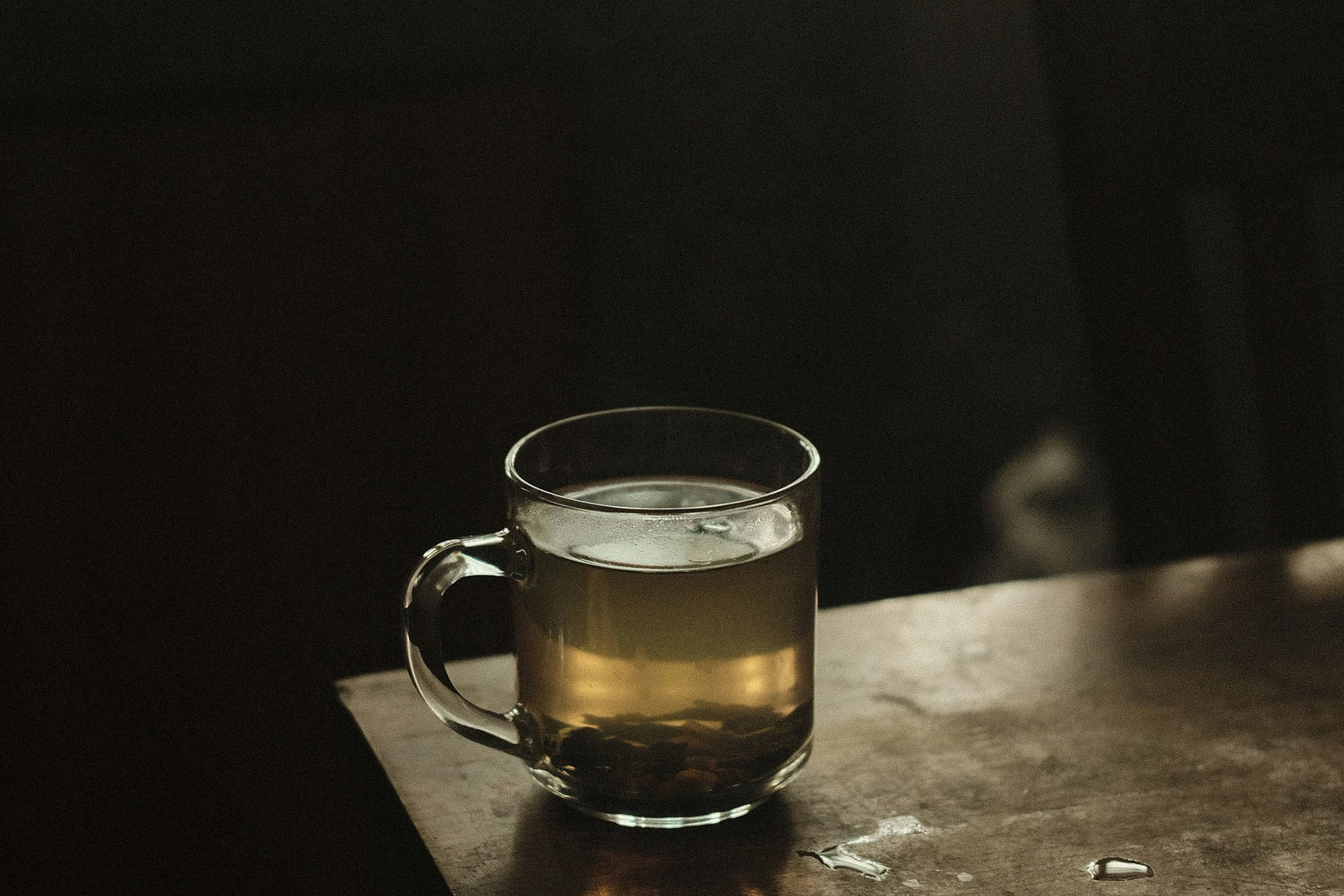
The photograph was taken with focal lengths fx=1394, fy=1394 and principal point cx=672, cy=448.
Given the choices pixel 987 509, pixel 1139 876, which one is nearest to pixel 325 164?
pixel 1139 876

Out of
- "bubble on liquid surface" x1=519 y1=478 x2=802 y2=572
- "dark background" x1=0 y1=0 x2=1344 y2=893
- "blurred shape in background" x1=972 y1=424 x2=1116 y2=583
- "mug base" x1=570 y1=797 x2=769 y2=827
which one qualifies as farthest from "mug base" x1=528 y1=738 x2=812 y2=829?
"blurred shape in background" x1=972 y1=424 x2=1116 y2=583

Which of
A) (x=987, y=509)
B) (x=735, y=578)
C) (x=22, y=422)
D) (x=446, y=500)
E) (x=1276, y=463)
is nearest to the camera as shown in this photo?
(x=735, y=578)

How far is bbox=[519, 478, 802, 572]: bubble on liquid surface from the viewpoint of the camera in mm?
558

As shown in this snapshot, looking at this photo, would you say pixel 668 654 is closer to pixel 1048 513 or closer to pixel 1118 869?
pixel 1118 869

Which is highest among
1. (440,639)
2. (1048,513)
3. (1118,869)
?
(440,639)

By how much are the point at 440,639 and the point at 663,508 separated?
12 cm

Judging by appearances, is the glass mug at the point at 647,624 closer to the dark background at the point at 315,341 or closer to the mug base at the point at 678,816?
the mug base at the point at 678,816

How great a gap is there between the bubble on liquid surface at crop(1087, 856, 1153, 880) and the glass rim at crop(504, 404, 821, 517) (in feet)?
0.65

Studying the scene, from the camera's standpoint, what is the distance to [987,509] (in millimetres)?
2156

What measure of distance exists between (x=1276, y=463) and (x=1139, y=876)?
2.02ft

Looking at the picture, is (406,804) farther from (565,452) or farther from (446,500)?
(446,500)

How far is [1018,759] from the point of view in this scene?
0.66m

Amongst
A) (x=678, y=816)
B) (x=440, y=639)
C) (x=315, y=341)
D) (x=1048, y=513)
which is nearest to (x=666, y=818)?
(x=678, y=816)

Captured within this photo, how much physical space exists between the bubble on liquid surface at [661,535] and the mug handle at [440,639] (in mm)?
29
